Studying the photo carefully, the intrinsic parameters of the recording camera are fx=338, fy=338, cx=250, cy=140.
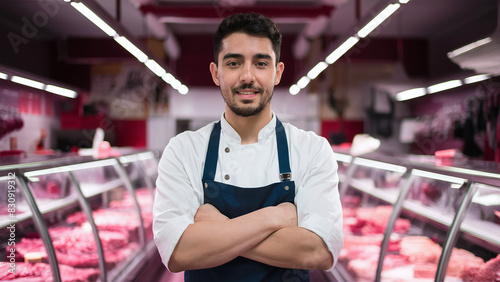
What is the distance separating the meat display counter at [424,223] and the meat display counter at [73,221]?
82.7 inches

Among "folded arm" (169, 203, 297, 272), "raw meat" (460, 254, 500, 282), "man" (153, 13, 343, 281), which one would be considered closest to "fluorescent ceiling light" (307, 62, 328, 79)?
"raw meat" (460, 254, 500, 282)

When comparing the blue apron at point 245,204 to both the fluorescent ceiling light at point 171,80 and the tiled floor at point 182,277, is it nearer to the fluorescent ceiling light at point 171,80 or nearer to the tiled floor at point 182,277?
the tiled floor at point 182,277

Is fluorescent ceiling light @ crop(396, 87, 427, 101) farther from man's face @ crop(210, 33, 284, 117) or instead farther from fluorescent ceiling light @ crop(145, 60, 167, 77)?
man's face @ crop(210, 33, 284, 117)

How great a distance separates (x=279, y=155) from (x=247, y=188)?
7.6 inches

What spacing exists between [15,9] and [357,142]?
6.16 metres

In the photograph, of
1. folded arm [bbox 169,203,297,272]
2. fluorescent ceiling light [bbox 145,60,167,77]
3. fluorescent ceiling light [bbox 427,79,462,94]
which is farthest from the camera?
fluorescent ceiling light [bbox 427,79,462,94]

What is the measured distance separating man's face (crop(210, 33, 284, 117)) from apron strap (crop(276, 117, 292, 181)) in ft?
0.65

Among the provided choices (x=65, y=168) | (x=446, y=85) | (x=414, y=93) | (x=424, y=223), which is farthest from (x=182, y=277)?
(x=414, y=93)

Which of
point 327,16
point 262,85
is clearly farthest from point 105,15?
point 327,16

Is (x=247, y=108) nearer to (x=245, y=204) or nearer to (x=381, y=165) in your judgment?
(x=245, y=204)

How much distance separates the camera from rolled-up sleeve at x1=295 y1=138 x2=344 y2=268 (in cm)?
124

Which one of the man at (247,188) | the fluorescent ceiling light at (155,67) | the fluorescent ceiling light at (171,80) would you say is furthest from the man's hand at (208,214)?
the fluorescent ceiling light at (171,80)

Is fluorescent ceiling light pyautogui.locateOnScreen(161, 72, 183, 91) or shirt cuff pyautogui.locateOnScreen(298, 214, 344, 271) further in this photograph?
fluorescent ceiling light pyautogui.locateOnScreen(161, 72, 183, 91)

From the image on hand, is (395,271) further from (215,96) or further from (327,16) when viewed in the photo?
(215,96)
